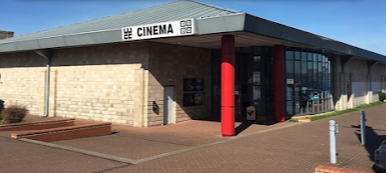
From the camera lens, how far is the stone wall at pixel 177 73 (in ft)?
50.6

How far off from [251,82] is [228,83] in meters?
6.67

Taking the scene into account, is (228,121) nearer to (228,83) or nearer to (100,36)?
(228,83)

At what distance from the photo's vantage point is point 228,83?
12086 millimetres

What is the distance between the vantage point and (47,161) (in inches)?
311

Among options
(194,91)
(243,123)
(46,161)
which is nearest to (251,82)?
(243,123)

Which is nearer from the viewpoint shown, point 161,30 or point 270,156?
point 270,156

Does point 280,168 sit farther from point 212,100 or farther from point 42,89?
point 42,89

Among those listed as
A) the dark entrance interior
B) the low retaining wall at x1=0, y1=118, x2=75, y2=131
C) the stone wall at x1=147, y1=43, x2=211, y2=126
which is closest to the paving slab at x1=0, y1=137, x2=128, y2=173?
the low retaining wall at x1=0, y1=118, x2=75, y2=131

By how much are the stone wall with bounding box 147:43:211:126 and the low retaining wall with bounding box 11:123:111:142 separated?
8.99ft

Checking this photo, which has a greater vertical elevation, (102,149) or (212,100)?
(212,100)

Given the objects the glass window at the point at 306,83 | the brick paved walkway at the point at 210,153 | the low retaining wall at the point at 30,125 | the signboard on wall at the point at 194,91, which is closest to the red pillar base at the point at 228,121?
the brick paved walkway at the point at 210,153

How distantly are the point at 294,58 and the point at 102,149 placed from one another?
13294 mm

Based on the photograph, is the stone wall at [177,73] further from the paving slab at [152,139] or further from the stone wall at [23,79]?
the stone wall at [23,79]

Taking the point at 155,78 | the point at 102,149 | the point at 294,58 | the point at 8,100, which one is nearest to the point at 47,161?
the point at 102,149
